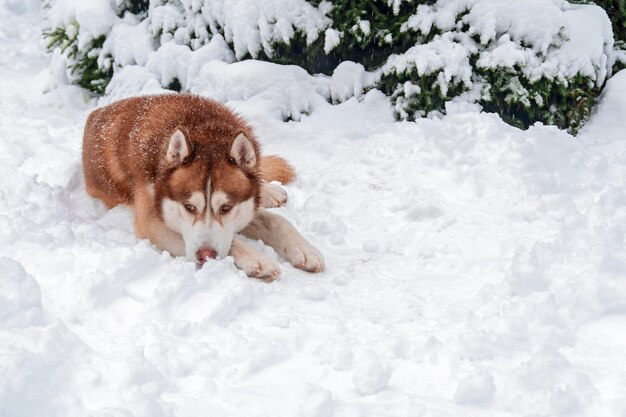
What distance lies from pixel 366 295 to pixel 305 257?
2.02ft

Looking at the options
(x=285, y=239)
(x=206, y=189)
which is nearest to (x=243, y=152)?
(x=206, y=189)

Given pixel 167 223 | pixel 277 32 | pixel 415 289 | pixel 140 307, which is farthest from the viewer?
pixel 277 32

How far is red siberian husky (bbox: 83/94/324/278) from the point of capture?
4590 mm

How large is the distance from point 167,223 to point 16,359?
1891 mm

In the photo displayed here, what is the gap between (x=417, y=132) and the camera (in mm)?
6422

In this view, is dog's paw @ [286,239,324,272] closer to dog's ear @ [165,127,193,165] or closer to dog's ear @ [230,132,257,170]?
dog's ear @ [230,132,257,170]

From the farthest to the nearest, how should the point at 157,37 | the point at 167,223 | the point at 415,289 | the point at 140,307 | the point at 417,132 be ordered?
the point at 157,37 < the point at 417,132 < the point at 167,223 < the point at 415,289 < the point at 140,307

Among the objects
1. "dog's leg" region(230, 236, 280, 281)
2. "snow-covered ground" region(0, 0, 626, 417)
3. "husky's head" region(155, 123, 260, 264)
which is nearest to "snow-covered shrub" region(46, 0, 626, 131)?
"snow-covered ground" region(0, 0, 626, 417)

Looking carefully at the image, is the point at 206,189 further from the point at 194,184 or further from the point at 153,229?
the point at 153,229

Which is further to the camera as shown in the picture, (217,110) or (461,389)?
(217,110)

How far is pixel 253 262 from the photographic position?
4.58m

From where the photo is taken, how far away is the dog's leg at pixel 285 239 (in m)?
4.81

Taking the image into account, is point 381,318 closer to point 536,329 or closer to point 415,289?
point 415,289

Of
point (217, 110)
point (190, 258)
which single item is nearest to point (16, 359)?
point (190, 258)
